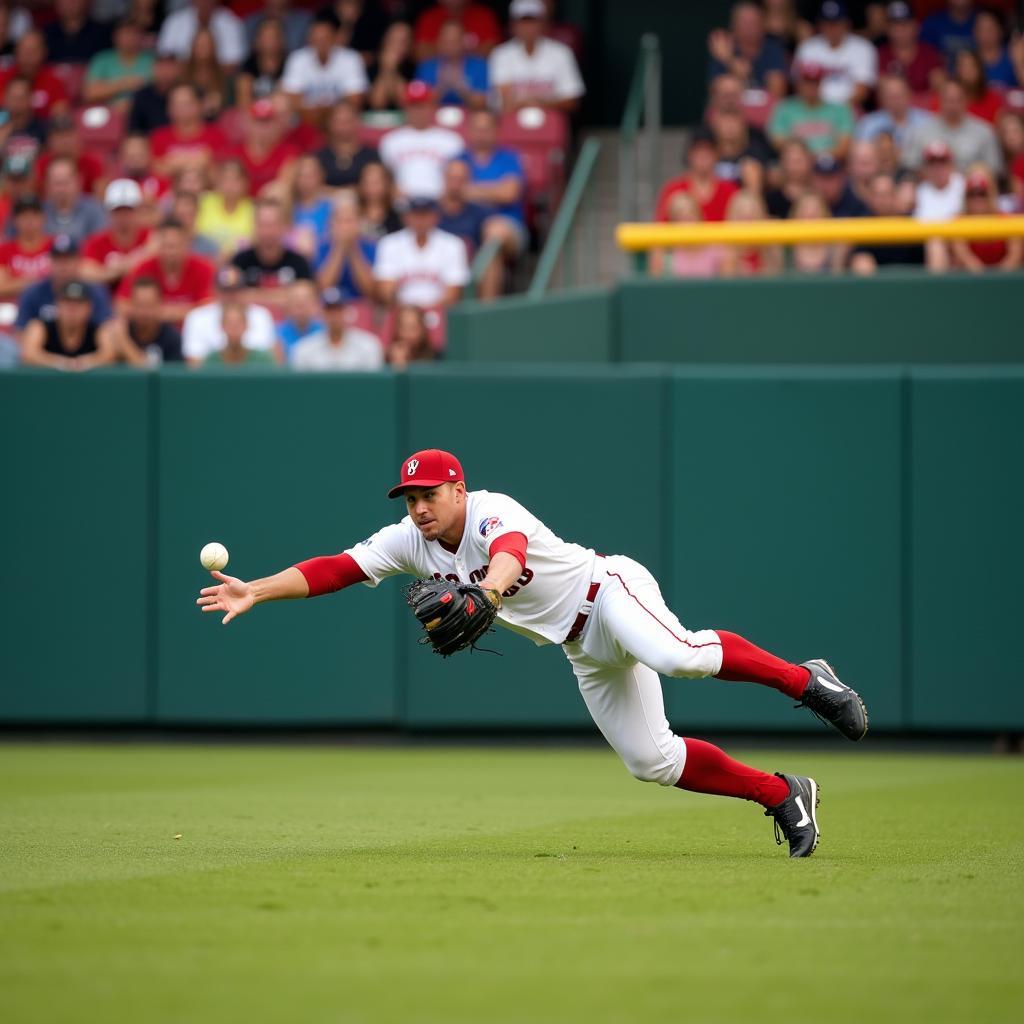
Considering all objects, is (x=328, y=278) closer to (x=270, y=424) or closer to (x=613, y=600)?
(x=270, y=424)

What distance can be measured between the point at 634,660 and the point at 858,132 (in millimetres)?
9442

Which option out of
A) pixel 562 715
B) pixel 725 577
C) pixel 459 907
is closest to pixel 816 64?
pixel 725 577

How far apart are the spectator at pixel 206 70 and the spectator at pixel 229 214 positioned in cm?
186

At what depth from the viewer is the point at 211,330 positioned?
527 inches

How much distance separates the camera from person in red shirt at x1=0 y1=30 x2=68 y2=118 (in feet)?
56.9

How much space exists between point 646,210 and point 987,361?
3.82 m

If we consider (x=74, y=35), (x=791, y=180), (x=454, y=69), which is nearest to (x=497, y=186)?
(x=454, y=69)

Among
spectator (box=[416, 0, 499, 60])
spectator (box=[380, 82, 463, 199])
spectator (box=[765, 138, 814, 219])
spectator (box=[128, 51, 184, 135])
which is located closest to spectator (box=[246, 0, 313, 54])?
spectator (box=[128, 51, 184, 135])

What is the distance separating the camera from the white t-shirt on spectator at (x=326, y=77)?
1642cm

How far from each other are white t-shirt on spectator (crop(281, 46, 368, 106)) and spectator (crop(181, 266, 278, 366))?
11.7 feet

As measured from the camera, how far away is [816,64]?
50.2ft

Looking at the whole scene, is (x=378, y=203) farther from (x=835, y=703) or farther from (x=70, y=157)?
(x=835, y=703)

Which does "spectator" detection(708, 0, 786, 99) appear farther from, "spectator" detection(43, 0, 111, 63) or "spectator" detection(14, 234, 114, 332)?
"spectator" detection(43, 0, 111, 63)

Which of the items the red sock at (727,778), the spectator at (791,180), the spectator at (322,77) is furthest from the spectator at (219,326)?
the red sock at (727,778)
